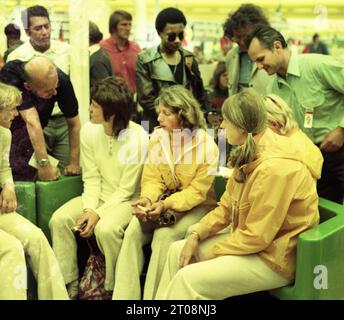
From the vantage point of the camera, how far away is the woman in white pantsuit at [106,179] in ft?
8.02

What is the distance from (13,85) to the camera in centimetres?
232

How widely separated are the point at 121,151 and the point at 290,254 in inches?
34.8

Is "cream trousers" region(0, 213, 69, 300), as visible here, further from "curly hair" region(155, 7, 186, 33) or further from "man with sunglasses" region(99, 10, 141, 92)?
"curly hair" region(155, 7, 186, 33)

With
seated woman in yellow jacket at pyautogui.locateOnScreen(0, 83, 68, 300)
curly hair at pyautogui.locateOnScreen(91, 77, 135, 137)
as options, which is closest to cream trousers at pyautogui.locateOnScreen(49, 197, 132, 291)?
seated woman in yellow jacket at pyautogui.locateOnScreen(0, 83, 68, 300)

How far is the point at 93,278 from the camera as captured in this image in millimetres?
2471

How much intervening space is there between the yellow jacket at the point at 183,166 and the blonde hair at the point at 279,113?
28cm

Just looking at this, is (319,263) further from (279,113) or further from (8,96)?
(8,96)

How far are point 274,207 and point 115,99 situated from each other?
2.83 feet

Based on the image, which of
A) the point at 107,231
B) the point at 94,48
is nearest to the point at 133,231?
the point at 107,231

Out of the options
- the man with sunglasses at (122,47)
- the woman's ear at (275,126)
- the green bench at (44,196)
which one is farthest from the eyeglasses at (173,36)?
the green bench at (44,196)

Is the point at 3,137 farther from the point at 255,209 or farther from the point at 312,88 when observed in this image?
the point at 312,88

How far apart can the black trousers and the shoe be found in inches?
46.9

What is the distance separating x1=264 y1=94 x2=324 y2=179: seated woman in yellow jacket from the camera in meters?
2.34

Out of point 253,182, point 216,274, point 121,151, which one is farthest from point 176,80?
point 216,274
